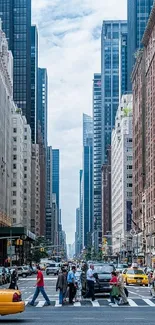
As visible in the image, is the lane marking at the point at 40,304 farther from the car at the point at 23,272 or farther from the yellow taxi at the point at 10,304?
the car at the point at 23,272

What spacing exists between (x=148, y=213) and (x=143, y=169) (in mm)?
15343

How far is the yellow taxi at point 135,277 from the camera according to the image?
5769 cm

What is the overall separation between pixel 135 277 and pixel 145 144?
9343 centimetres

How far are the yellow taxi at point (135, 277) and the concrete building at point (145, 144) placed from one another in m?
67.2

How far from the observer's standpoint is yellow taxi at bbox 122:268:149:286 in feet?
189

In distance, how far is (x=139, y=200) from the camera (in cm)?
15775

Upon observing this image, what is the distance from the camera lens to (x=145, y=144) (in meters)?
150

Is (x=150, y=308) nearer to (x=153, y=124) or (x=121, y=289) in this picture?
(x=121, y=289)

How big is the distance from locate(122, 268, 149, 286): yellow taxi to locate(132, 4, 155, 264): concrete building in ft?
220

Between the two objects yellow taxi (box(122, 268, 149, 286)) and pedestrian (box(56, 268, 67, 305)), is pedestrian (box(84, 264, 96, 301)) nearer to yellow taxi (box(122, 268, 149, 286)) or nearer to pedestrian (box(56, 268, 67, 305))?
pedestrian (box(56, 268, 67, 305))

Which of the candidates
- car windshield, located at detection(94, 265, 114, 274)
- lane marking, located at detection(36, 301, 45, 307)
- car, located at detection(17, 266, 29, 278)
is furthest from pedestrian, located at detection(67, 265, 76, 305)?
car, located at detection(17, 266, 29, 278)

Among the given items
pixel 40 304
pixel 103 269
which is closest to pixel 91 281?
pixel 40 304

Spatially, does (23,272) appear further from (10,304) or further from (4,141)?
(10,304)

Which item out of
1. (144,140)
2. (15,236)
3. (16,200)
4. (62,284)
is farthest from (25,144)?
(62,284)
